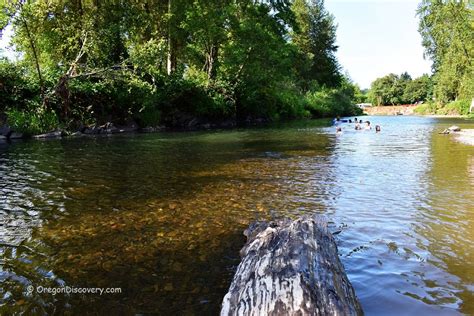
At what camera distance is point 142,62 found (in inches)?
989

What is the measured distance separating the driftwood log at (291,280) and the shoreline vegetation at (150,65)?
887 inches

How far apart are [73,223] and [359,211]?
519cm

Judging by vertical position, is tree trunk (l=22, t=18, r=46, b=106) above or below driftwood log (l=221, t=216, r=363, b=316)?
above

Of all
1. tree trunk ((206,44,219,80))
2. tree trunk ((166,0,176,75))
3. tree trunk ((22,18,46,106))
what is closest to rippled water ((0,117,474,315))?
tree trunk ((22,18,46,106))

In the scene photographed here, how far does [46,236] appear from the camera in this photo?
225 inches

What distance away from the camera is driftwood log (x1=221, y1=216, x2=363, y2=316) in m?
2.96

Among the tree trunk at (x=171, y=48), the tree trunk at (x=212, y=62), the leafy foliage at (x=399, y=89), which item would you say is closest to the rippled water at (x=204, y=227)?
the tree trunk at (x=171, y=48)

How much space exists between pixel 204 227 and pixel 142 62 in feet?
69.8

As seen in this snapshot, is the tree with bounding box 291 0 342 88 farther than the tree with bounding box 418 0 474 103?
Yes

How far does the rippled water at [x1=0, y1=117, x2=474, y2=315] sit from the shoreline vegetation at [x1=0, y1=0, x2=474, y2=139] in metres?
13.4

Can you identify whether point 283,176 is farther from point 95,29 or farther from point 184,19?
point 184,19

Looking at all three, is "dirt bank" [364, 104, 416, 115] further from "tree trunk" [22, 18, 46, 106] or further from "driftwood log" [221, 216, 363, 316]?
"driftwood log" [221, 216, 363, 316]

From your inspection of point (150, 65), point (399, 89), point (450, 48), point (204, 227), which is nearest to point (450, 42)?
point (450, 48)

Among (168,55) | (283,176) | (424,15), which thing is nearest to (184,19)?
(168,55)
